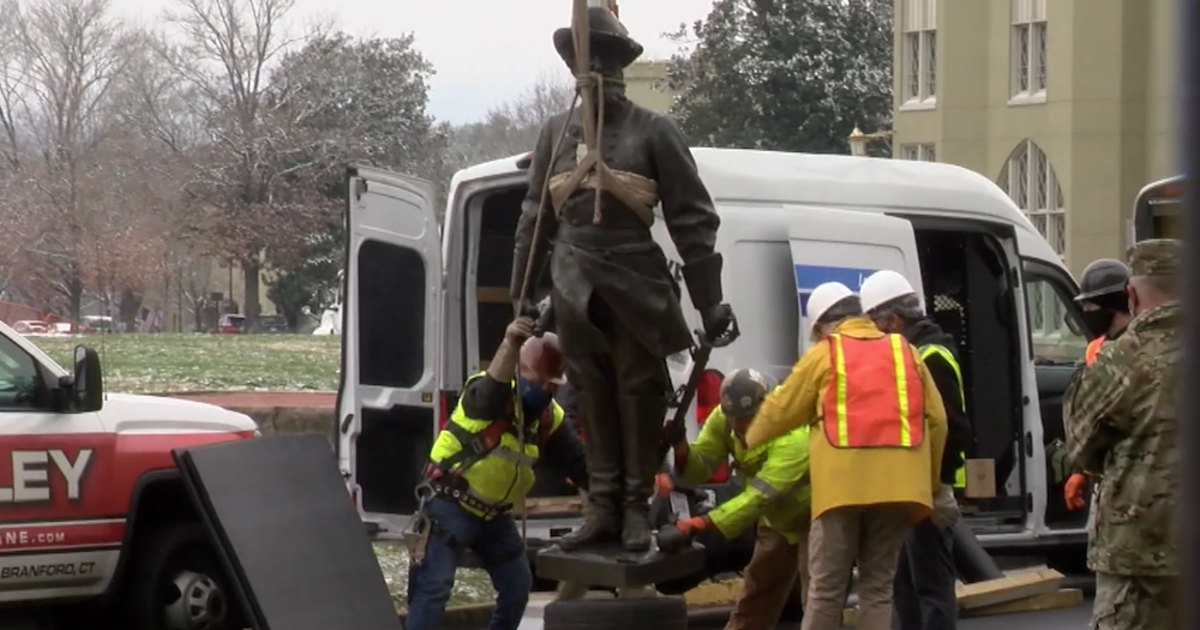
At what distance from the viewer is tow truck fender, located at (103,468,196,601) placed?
28.8 ft

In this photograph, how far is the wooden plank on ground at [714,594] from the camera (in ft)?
31.6

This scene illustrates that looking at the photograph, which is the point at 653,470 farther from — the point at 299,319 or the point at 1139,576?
the point at 299,319

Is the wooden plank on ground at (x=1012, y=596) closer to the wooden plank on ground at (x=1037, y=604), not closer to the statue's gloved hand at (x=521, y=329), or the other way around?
the wooden plank on ground at (x=1037, y=604)

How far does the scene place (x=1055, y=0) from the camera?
3416 cm

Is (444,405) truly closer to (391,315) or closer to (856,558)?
(391,315)

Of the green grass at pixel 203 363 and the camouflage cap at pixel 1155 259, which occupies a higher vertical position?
the camouflage cap at pixel 1155 259

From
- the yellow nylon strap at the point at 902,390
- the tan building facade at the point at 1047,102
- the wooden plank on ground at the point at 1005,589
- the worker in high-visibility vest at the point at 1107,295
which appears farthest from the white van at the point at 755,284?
the tan building facade at the point at 1047,102

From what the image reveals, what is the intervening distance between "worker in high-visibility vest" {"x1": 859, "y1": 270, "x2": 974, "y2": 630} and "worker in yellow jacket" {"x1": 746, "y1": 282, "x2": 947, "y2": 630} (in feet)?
2.33

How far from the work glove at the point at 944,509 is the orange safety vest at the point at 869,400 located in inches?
33.0

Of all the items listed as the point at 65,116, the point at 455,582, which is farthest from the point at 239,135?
the point at 455,582

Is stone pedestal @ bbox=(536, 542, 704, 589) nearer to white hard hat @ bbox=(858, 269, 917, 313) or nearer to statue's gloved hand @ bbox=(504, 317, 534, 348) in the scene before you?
statue's gloved hand @ bbox=(504, 317, 534, 348)

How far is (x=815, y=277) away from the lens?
891cm

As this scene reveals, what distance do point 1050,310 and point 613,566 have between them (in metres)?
6.00

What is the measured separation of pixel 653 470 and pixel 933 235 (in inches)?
201
